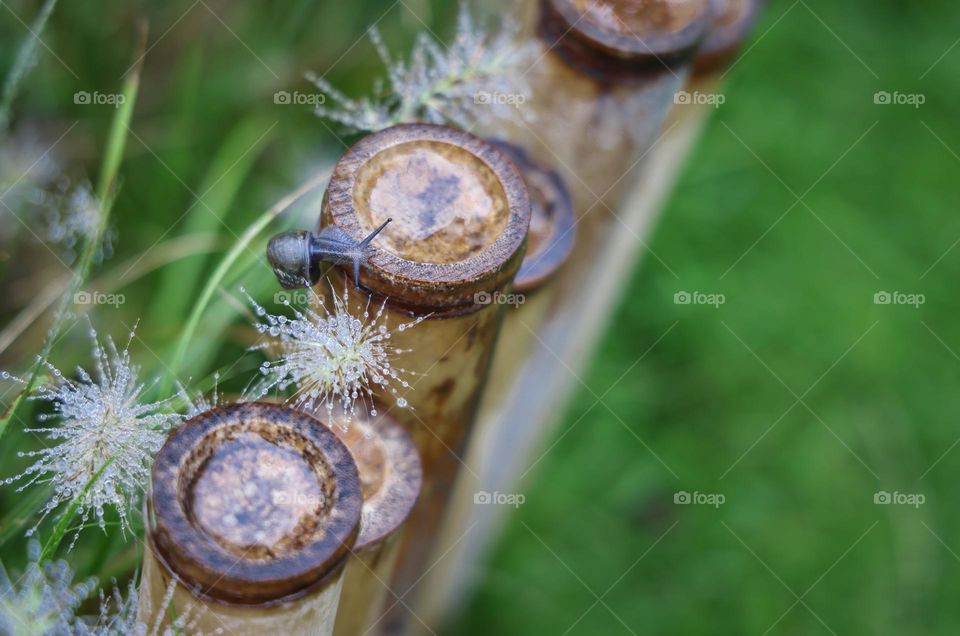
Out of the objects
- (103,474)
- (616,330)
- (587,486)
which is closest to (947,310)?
(616,330)

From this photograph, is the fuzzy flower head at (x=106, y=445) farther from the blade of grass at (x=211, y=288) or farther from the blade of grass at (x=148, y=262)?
the blade of grass at (x=148, y=262)

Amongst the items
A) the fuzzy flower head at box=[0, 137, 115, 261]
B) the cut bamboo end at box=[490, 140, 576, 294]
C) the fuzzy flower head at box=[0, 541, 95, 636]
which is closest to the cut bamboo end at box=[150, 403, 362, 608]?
the fuzzy flower head at box=[0, 541, 95, 636]

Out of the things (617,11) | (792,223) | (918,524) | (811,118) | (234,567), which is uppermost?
(811,118)

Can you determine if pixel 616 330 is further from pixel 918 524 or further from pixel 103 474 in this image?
pixel 103 474

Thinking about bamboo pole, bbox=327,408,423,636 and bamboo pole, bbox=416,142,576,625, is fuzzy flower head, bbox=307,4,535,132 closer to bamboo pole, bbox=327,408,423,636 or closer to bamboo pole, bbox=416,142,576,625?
bamboo pole, bbox=416,142,576,625

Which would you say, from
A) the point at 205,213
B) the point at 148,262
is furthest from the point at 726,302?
the point at 148,262

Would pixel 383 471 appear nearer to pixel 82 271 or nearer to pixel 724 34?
pixel 82 271

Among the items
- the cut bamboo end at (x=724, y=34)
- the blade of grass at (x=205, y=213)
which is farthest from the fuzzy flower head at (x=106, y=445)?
the cut bamboo end at (x=724, y=34)
